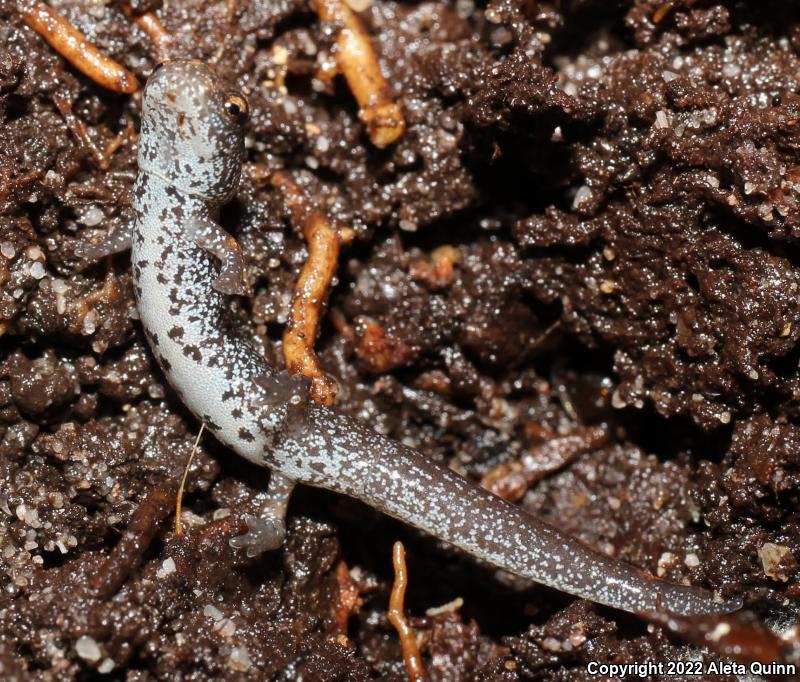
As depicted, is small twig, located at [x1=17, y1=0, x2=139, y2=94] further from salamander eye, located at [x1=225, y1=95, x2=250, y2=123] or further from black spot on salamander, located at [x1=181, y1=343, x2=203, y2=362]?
black spot on salamander, located at [x1=181, y1=343, x2=203, y2=362]

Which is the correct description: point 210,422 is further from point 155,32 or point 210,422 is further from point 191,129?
point 155,32

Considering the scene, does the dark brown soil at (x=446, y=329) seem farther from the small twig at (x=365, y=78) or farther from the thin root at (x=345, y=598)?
the small twig at (x=365, y=78)

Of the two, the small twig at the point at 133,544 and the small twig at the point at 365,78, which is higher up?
the small twig at the point at 365,78

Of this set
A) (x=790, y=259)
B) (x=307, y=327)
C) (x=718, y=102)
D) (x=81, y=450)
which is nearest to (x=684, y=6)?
(x=718, y=102)

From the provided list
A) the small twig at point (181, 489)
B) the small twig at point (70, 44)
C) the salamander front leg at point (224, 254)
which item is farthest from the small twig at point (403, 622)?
the small twig at point (70, 44)

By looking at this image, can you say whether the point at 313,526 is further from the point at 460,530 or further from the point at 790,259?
the point at 790,259

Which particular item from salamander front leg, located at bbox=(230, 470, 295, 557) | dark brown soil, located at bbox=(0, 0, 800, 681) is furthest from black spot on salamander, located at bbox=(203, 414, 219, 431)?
salamander front leg, located at bbox=(230, 470, 295, 557)
